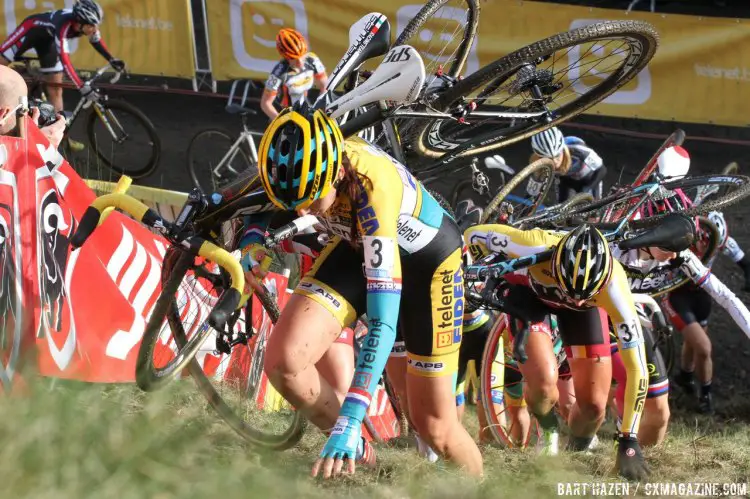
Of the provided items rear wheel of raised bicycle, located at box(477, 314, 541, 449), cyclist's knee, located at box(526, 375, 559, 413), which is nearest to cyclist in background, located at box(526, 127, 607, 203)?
rear wheel of raised bicycle, located at box(477, 314, 541, 449)

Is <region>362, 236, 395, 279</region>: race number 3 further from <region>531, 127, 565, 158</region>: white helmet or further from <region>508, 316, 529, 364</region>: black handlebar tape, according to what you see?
<region>531, 127, 565, 158</region>: white helmet

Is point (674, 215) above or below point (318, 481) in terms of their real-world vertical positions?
above

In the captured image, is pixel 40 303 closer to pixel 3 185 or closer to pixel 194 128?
pixel 3 185

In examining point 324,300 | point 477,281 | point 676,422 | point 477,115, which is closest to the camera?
point 324,300

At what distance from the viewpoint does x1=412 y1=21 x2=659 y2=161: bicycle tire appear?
601 centimetres

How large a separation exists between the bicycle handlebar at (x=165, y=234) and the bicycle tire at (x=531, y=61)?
1916mm

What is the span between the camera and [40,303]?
503 centimetres

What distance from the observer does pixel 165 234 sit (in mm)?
5164

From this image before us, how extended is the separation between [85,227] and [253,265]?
0.95 meters

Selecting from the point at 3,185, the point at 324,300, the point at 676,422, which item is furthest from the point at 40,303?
the point at 676,422

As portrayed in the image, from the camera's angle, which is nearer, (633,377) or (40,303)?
(40,303)

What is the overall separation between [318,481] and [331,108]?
210 cm

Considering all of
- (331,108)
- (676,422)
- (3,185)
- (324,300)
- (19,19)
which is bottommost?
(676,422)

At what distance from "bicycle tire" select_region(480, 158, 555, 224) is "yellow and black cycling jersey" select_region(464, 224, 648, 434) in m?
1.17
